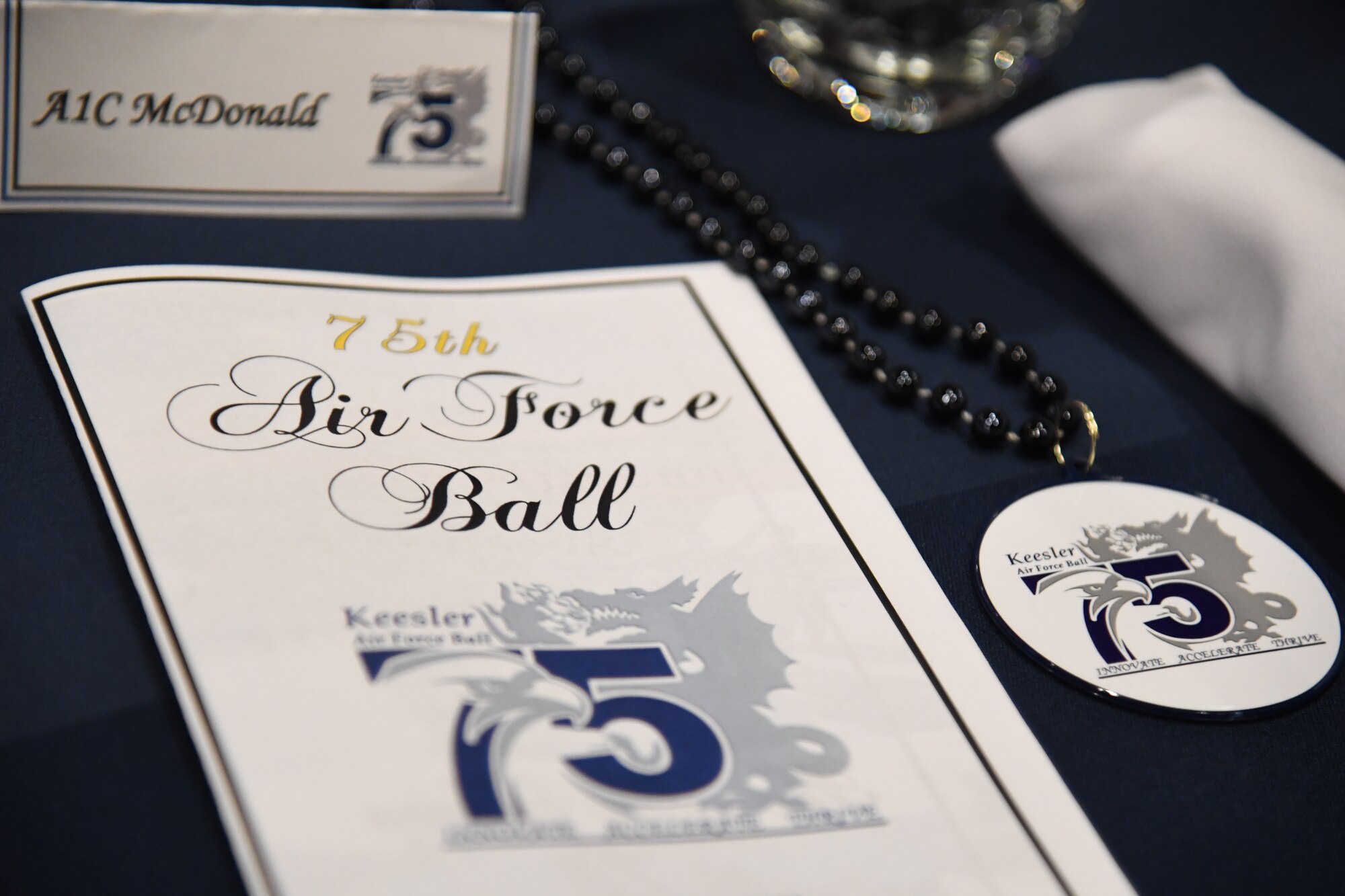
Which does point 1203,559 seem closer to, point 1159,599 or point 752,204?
point 1159,599

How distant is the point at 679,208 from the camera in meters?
0.64

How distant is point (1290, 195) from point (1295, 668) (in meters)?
0.25

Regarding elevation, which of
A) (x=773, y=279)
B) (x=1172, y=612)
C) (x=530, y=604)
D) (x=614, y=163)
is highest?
(x=614, y=163)

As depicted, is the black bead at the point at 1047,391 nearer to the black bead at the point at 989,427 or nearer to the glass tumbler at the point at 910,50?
the black bead at the point at 989,427

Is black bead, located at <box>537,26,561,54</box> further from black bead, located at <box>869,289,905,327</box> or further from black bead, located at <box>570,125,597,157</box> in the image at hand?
black bead, located at <box>869,289,905,327</box>

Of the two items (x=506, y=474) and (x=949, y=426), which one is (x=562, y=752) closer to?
(x=506, y=474)

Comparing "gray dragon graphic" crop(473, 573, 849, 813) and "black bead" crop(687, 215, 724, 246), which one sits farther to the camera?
"black bead" crop(687, 215, 724, 246)

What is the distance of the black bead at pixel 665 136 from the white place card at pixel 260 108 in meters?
0.11

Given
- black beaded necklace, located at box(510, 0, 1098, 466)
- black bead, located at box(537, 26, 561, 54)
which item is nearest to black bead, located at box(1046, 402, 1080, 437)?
black beaded necklace, located at box(510, 0, 1098, 466)

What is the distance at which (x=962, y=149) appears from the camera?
0.73 meters

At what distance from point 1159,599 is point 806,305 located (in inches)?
9.0

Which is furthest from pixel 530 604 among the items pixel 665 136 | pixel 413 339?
pixel 665 136

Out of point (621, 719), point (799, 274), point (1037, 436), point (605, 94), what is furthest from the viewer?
point (605, 94)

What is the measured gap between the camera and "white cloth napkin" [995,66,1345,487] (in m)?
0.52
